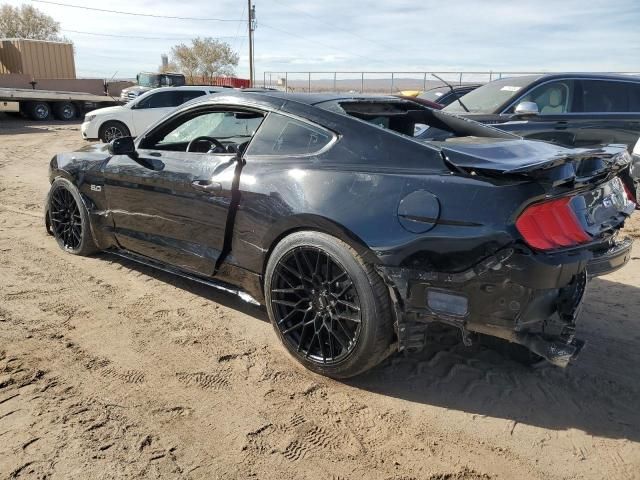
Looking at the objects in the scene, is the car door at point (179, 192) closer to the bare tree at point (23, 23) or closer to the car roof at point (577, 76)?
the car roof at point (577, 76)

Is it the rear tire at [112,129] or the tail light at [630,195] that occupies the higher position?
the tail light at [630,195]

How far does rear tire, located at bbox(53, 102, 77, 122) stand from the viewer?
23297 mm

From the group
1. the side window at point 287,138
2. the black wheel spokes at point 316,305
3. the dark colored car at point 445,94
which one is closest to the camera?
the black wheel spokes at point 316,305

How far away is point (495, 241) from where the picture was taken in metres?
2.43

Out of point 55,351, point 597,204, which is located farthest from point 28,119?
point 597,204

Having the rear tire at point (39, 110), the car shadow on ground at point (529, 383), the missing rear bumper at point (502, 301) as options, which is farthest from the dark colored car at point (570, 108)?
the rear tire at point (39, 110)

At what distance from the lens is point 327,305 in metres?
2.93

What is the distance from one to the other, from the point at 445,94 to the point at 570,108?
8.79 ft

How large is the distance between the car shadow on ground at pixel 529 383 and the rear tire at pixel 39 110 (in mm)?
23894

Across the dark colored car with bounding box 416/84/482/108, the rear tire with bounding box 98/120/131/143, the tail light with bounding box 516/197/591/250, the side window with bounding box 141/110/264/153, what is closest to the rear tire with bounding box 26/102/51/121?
the rear tire with bounding box 98/120/131/143

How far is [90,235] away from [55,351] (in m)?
1.68

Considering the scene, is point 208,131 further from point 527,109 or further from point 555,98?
point 555,98

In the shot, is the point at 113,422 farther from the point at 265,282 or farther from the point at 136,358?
the point at 265,282

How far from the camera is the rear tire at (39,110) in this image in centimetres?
2262
